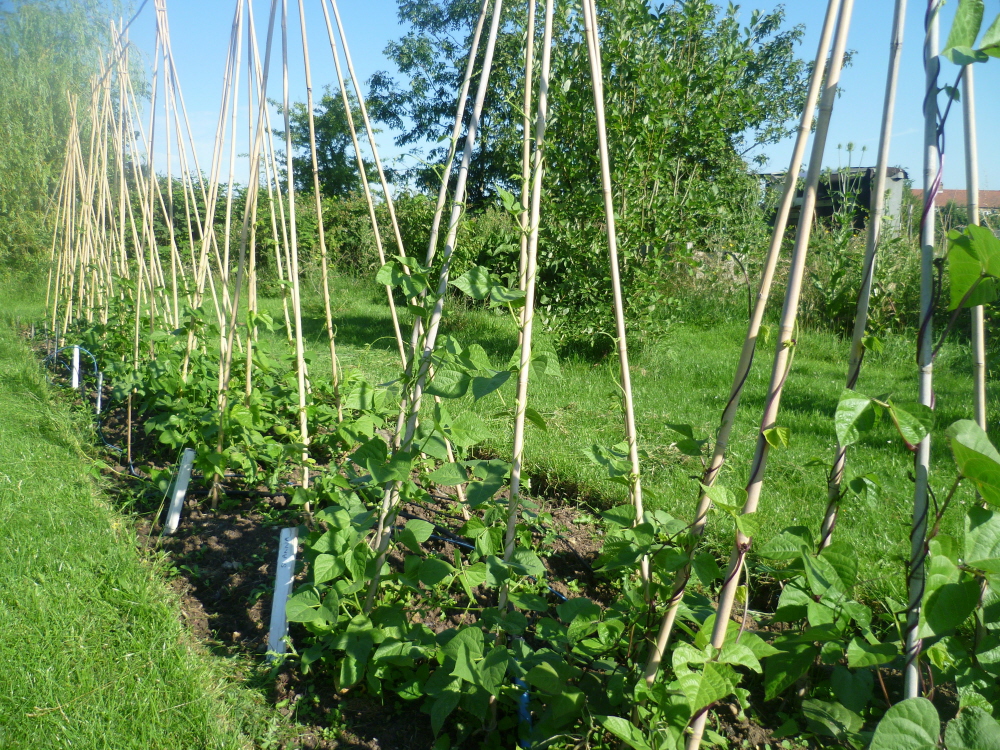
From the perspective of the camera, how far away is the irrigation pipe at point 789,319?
0.94m

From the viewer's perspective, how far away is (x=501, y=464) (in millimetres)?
1438

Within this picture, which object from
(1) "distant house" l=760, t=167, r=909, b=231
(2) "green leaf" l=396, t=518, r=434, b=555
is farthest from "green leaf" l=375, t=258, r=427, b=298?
(1) "distant house" l=760, t=167, r=909, b=231

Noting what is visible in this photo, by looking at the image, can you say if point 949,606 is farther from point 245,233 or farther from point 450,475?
point 245,233

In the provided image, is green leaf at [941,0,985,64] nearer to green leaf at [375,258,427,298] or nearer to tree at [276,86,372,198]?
green leaf at [375,258,427,298]

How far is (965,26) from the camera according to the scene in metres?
0.91

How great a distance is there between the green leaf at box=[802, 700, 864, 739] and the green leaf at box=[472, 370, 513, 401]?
92cm

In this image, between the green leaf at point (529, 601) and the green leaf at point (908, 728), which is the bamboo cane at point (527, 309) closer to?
the green leaf at point (529, 601)

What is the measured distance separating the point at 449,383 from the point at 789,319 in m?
0.74

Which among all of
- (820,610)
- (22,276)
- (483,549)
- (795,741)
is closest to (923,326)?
(820,610)

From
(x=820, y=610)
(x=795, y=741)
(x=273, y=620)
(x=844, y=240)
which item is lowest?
(x=795, y=741)

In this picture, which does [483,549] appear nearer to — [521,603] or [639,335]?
[521,603]

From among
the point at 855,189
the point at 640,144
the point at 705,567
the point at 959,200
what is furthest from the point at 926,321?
the point at 855,189

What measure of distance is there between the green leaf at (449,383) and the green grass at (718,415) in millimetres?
94

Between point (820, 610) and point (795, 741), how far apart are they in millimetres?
602
